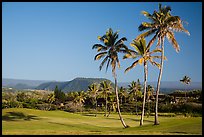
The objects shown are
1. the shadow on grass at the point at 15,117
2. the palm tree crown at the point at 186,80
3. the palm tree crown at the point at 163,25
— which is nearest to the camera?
the palm tree crown at the point at 163,25

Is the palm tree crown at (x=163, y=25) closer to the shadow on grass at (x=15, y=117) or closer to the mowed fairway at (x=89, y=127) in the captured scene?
the mowed fairway at (x=89, y=127)

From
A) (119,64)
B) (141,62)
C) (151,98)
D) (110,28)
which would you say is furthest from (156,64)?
(151,98)

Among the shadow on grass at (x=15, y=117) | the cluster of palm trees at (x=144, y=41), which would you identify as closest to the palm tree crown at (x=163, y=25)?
the cluster of palm trees at (x=144, y=41)

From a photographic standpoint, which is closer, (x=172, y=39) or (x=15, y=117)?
(x=172, y=39)

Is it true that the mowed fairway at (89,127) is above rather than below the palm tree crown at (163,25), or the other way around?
below

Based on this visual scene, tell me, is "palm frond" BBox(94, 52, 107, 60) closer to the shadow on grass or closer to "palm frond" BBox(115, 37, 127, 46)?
"palm frond" BBox(115, 37, 127, 46)

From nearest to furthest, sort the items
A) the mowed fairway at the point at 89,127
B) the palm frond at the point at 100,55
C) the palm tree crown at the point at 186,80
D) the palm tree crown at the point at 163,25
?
the mowed fairway at the point at 89,127, the palm tree crown at the point at 163,25, the palm frond at the point at 100,55, the palm tree crown at the point at 186,80

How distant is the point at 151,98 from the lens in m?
94.1

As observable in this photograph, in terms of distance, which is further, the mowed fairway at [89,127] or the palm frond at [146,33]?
the palm frond at [146,33]

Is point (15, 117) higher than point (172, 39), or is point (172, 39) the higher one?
point (172, 39)

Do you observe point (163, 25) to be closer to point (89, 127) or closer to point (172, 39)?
point (172, 39)

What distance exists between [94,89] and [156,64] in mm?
50555

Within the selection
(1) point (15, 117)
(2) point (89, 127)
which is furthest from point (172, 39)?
(1) point (15, 117)

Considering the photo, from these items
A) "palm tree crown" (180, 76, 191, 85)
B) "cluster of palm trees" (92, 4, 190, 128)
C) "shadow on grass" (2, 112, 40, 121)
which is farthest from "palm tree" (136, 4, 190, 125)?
"palm tree crown" (180, 76, 191, 85)
